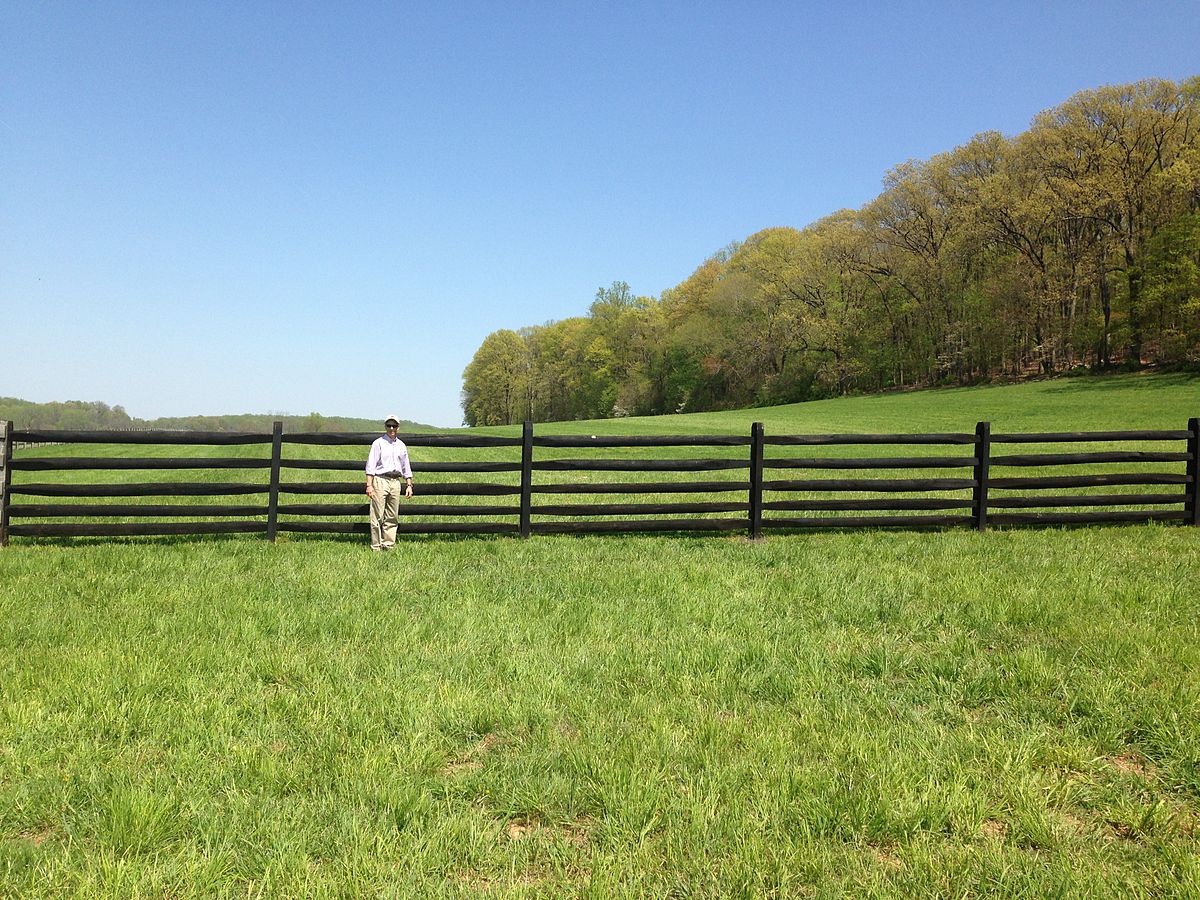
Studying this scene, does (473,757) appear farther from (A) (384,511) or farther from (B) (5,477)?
(B) (5,477)

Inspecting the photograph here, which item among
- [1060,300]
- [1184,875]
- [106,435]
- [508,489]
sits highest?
[1060,300]

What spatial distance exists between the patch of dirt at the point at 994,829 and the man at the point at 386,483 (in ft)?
26.7

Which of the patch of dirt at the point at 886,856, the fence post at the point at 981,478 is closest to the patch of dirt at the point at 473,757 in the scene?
the patch of dirt at the point at 886,856

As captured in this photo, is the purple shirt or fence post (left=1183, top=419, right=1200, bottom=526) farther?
fence post (left=1183, top=419, right=1200, bottom=526)

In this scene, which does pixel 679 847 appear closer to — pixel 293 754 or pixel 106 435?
pixel 293 754

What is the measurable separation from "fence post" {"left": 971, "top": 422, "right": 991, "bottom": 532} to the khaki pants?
28.4ft

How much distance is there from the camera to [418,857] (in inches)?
120

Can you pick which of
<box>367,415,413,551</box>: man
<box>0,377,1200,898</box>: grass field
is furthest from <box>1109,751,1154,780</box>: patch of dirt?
<box>367,415,413,551</box>: man

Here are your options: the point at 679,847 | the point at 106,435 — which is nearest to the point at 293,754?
the point at 679,847

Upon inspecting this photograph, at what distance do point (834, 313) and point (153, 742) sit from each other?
220 ft

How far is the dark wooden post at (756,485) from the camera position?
1092 centimetres

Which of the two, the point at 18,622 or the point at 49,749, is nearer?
the point at 49,749

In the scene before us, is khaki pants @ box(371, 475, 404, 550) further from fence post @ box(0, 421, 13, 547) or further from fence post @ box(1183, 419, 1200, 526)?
fence post @ box(1183, 419, 1200, 526)

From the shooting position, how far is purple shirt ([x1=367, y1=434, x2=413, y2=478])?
34.1 ft
